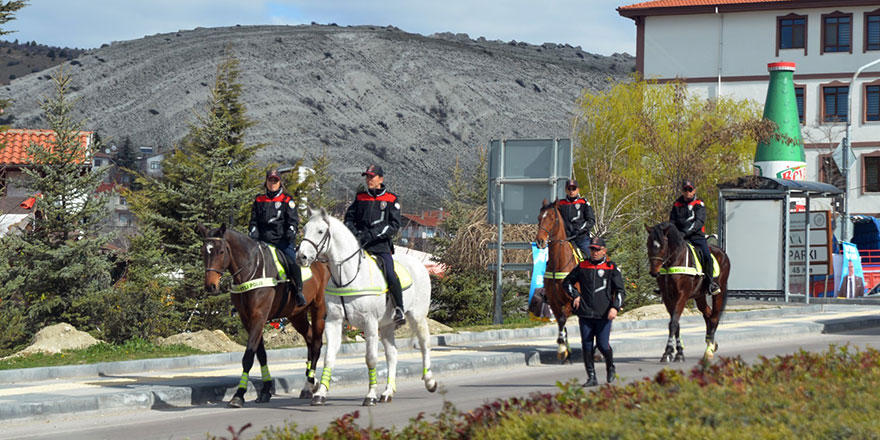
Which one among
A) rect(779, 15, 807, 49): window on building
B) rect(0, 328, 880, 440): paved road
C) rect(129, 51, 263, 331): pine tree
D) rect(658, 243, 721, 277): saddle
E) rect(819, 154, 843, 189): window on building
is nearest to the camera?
rect(0, 328, 880, 440): paved road

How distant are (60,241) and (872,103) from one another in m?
56.1

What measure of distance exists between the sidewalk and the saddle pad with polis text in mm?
2160

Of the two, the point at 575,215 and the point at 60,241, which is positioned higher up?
the point at 575,215

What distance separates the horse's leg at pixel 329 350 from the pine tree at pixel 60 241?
15012 millimetres

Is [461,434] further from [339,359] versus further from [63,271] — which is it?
[63,271]

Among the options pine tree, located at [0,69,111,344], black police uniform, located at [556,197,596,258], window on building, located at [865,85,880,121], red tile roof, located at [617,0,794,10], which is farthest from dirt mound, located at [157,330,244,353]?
window on building, located at [865,85,880,121]

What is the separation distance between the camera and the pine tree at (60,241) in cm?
2656

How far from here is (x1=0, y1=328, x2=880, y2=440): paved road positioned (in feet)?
36.1

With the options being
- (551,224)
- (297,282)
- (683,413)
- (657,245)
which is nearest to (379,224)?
(297,282)

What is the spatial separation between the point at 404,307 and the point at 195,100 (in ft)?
574

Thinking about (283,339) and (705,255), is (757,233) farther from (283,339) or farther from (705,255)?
(283,339)

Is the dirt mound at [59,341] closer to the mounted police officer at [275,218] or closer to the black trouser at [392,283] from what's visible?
the mounted police officer at [275,218]

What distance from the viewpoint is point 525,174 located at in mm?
24469

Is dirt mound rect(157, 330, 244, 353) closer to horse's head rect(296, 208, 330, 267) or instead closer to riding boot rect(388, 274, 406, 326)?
riding boot rect(388, 274, 406, 326)
